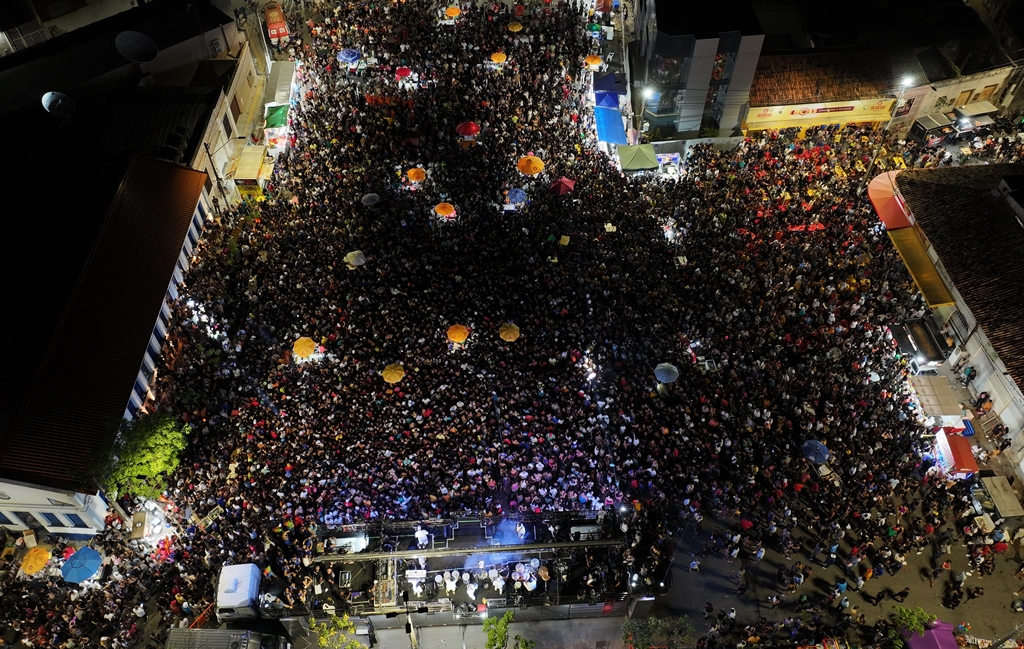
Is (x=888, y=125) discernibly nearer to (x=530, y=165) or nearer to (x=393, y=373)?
(x=530, y=165)


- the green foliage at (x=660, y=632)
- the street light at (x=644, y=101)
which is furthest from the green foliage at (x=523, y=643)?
the street light at (x=644, y=101)

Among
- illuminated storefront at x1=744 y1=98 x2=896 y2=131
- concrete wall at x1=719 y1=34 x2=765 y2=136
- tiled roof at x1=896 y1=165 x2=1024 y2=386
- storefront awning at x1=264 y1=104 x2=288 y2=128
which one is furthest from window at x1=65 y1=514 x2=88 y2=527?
illuminated storefront at x1=744 y1=98 x2=896 y2=131

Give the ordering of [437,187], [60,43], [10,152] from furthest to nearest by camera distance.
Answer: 1. [60,43]
2. [437,187]
3. [10,152]

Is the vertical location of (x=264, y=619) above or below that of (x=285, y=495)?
below

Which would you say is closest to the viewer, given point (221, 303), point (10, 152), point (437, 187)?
point (221, 303)

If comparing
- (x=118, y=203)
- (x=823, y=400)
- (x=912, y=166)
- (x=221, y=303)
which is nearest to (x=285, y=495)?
(x=221, y=303)

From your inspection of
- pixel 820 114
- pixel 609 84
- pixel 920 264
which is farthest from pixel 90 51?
pixel 920 264

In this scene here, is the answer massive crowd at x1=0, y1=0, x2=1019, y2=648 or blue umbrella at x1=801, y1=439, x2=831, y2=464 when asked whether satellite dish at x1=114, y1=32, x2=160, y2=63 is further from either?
blue umbrella at x1=801, y1=439, x2=831, y2=464

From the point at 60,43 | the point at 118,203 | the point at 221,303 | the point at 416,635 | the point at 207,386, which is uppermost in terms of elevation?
the point at 60,43

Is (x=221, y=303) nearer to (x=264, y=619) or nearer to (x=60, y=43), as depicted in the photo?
(x=264, y=619)
